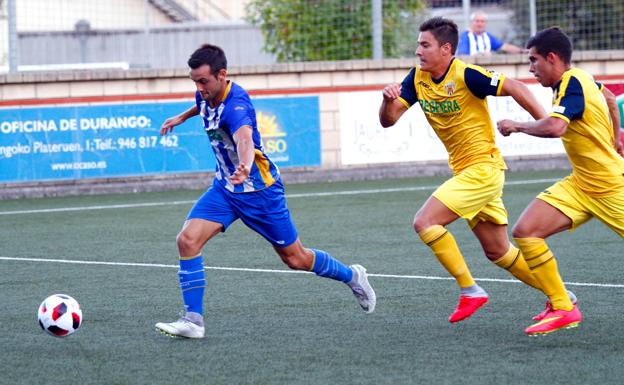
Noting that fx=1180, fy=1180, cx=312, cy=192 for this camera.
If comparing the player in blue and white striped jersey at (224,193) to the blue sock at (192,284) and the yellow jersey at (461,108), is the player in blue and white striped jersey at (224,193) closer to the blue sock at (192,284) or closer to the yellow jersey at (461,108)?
the blue sock at (192,284)

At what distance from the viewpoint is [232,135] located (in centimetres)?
650

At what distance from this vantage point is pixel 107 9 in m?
17.1

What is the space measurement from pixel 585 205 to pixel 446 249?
2.70 feet

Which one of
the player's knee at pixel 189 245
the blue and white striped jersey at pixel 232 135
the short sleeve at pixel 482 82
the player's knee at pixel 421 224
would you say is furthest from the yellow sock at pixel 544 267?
the player's knee at pixel 189 245

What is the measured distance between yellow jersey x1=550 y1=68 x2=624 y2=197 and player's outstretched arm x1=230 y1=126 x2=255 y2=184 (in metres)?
1.65

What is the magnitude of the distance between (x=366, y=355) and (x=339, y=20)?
11596 mm

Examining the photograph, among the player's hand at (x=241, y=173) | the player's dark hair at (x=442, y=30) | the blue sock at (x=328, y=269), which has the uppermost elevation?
the player's dark hair at (x=442, y=30)

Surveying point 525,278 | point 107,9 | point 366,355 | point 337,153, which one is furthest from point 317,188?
point 366,355

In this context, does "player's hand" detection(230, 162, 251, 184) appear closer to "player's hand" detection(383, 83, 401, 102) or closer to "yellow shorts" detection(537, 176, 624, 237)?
"player's hand" detection(383, 83, 401, 102)

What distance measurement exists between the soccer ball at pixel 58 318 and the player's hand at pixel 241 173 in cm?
117

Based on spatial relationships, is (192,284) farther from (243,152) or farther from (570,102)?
(570,102)

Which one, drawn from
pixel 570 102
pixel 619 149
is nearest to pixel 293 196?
pixel 619 149

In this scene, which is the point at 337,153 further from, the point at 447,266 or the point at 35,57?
the point at 447,266

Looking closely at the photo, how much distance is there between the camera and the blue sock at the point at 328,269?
7.02 metres
